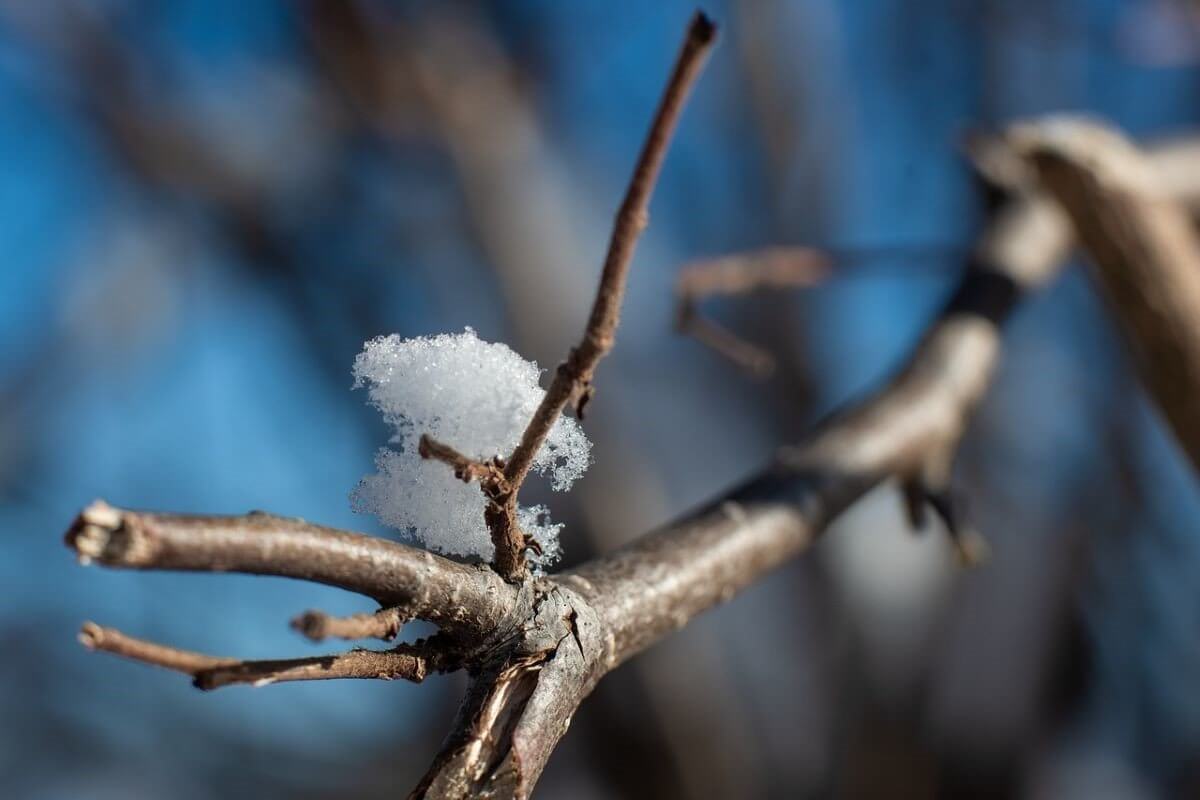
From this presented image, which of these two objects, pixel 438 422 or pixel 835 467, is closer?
pixel 438 422

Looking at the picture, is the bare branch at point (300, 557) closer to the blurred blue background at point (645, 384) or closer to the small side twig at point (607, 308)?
the small side twig at point (607, 308)

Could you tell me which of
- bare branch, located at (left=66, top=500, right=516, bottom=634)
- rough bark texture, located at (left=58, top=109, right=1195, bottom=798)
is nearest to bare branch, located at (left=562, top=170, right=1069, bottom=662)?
rough bark texture, located at (left=58, top=109, right=1195, bottom=798)

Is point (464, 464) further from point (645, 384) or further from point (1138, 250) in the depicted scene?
point (645, 384)

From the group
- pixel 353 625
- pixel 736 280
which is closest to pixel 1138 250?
pixel 736 280

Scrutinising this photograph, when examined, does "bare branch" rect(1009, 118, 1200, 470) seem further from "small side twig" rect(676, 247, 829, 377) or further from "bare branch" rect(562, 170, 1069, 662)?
"small side twig" rect(676, 247, 829, 377)

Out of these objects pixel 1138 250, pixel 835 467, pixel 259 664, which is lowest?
pixel 259 664

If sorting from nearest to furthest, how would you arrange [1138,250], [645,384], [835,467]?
1. [835,467]
2. [1138,250]
3. [645,384]

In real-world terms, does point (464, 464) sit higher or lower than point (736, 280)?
lower

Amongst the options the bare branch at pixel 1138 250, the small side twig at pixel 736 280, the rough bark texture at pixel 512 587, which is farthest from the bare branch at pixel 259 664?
the bare branch at pixel 1138 250
